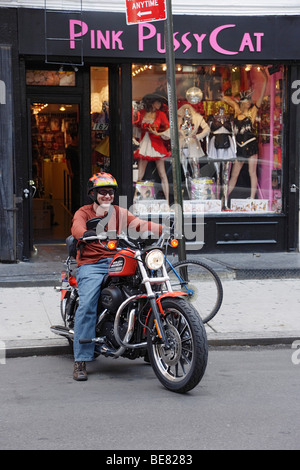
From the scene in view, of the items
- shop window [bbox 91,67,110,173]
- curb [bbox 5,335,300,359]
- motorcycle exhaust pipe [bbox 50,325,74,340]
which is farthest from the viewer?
shop window [bbox 91,67,110,173]

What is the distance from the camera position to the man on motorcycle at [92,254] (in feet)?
18.9

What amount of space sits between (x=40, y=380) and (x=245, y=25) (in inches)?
279

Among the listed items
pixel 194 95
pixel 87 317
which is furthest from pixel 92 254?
pixel 194 95

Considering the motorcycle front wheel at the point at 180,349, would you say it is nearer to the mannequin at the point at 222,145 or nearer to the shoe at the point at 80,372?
the shoe at the point at 80,372

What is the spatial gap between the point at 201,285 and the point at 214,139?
4.81 meters

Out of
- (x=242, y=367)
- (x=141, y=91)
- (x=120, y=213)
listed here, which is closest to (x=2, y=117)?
(x=141, y=91)

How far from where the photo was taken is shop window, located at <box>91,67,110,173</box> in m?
11.5

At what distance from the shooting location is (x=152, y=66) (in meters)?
11.1

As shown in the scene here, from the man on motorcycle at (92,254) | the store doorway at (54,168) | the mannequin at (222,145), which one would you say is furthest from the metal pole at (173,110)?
the store doorway at (54,168)

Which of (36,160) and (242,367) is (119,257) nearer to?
(242,367)

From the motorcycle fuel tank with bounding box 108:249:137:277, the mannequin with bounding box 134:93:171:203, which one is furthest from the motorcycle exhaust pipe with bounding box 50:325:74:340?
the mannequin with bounding box 134:93:171:203

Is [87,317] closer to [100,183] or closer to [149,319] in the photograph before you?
[149,319]

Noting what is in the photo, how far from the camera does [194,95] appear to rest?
1145cm

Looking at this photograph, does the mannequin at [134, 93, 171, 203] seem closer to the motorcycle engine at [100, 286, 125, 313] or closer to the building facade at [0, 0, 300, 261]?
the building facade at [0, 0, 300, 261]
